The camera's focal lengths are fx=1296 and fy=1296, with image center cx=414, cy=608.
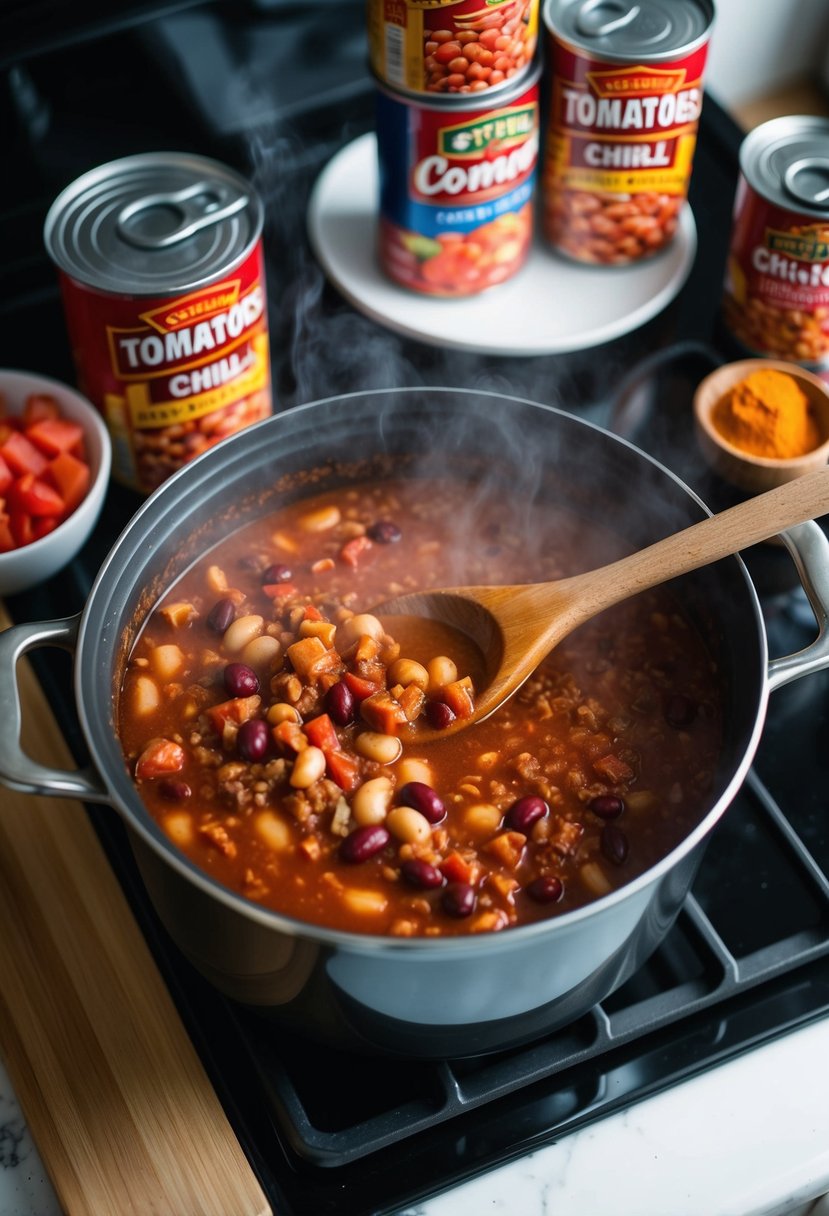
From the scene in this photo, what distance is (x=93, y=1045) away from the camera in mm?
1580

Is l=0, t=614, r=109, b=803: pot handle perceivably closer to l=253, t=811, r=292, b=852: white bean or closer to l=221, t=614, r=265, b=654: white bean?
l=253, t=811, r=292, b=852: white bean

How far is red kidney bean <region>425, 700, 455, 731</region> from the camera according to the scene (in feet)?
5.45

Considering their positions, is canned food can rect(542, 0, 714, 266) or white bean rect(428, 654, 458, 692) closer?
white bean rect(428, 654, 458, 692)

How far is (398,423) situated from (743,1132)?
1.04 metres

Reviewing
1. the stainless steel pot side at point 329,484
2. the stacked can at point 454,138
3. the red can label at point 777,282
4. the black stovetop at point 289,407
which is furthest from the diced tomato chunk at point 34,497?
the red can label at point 777,282

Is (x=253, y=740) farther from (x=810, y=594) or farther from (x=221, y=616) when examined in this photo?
(x=810, y=594)

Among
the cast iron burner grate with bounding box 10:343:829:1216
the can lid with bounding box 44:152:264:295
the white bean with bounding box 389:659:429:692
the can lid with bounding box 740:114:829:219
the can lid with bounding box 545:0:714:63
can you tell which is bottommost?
the cast iron burner grate with bounding box 10:343:829:1216

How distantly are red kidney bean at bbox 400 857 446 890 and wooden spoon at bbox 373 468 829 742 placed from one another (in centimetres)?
21

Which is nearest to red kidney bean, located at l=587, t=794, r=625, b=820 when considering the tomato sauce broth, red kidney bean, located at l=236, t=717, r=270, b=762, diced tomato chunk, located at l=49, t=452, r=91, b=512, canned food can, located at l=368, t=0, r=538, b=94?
the tomato sauce broth

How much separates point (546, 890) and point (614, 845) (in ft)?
0.35

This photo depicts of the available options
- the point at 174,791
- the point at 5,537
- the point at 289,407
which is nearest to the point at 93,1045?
the point at 174,791

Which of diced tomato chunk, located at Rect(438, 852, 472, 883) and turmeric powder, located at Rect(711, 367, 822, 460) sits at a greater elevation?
turmeric powder, located at Rect(711, 367, 822, 460)

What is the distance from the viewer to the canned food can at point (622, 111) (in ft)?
6.83

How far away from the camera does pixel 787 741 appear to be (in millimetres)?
1887
